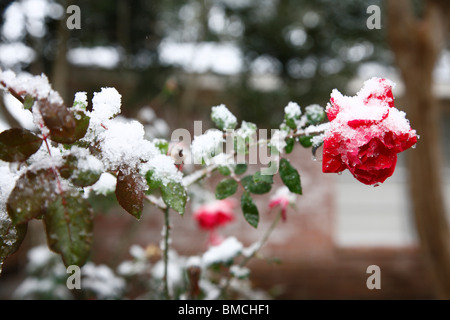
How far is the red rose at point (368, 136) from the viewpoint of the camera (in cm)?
43

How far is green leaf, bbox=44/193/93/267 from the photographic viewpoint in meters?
0.36

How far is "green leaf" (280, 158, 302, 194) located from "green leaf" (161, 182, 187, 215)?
0.17m

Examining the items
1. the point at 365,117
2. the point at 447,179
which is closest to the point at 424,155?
the point at 365,117

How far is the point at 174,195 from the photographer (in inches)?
18.3

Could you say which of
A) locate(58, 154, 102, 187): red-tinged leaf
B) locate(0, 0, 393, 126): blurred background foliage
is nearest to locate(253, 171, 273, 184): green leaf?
locate(58, 154, 102, 187): red-tinged leaf

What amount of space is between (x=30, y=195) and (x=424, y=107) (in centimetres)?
168

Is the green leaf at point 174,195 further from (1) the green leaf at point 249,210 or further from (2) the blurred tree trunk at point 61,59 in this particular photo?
(2) the blurred tree trunk at point 61,59

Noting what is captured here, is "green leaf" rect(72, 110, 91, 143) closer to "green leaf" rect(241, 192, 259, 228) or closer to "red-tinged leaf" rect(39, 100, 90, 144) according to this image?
"red-tinged leaf" rect(39, 100, 90, 144)

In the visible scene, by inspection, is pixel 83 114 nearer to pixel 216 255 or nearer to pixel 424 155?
pixel 216 255

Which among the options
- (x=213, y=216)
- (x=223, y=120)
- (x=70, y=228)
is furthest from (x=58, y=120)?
(x=213, y=216)

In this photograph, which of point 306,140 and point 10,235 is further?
point 306,140

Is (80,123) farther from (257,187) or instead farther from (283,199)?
(283,199)
